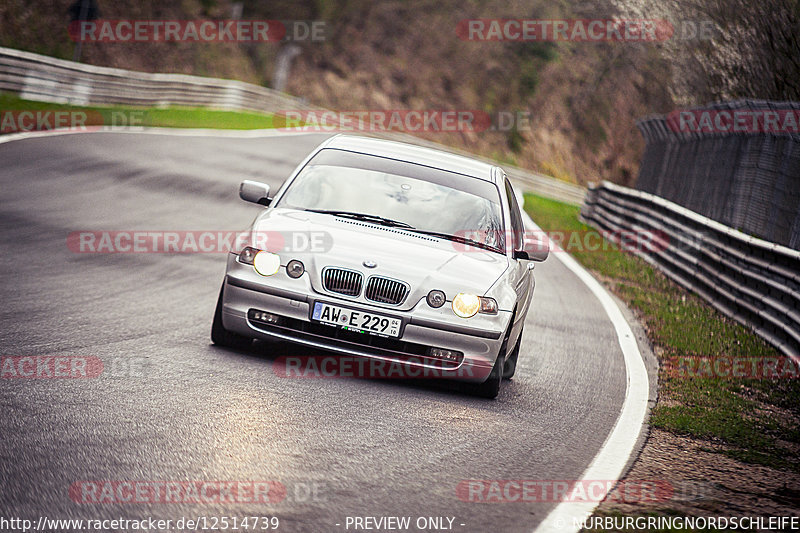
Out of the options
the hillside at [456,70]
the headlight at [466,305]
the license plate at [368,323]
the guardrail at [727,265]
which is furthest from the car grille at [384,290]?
the hillside at [456,70]

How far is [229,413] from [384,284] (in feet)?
5.18

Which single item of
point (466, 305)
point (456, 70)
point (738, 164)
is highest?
point (456, 70)

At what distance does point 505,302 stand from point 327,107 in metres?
55.4

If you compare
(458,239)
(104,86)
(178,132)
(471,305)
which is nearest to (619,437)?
(471,305)

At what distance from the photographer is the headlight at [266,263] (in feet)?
23.0

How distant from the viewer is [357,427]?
19.0 ft

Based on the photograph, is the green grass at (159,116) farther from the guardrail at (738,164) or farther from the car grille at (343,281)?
the car grille at (343,281)

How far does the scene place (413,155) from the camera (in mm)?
8445

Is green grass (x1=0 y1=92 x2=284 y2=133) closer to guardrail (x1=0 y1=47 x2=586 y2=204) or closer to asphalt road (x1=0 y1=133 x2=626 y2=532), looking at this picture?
guardrail (x1=0 y1=47 x2=586 y2=204)

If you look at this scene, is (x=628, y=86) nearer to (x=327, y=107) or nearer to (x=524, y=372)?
(x=327, y=107)

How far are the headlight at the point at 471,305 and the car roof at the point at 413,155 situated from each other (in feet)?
5.24

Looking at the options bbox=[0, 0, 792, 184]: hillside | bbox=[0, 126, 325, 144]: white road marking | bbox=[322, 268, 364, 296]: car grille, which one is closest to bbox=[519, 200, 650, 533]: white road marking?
bbox=[322, 268, 364, 296]: car grille

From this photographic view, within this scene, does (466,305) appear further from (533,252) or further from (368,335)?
(533,252)

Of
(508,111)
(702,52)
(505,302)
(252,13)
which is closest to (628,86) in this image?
(508,111)
